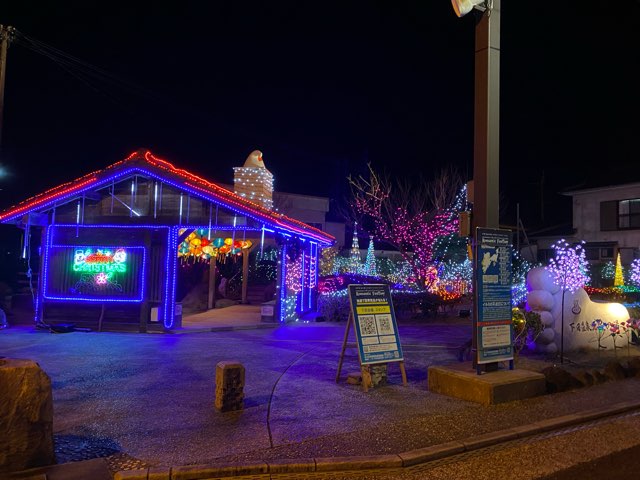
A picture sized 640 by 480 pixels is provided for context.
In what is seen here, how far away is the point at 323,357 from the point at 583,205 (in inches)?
1035

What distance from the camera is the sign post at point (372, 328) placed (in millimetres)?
7703

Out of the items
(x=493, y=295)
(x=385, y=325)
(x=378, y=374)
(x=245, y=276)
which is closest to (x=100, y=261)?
(x=245, y=276)

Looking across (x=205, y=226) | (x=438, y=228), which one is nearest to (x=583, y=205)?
(x=438, y=228)

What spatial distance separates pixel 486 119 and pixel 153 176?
918cm

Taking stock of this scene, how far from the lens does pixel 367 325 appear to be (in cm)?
789

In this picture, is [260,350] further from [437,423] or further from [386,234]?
[386,234]

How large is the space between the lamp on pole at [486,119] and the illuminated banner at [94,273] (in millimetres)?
9385

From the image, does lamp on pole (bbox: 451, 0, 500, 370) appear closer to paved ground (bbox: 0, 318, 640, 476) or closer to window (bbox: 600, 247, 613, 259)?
paved ground (bbox: 0, 318, 640, 476)

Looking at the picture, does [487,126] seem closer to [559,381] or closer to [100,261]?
[559,381]

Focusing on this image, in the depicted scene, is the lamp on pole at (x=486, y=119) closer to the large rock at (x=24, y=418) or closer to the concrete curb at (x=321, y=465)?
the concrete curb at (x=321, y=465)

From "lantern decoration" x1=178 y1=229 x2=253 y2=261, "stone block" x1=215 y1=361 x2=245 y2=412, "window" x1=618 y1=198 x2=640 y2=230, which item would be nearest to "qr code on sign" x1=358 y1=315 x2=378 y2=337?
"stone block" x1=215 y1=361 x2=245 y2=412

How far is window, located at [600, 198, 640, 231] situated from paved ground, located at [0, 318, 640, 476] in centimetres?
2095

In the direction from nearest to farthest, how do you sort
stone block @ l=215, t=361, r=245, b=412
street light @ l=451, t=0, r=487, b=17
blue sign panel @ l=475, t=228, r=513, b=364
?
stone block @ l=215, t=361, r=245, b=412, street light @ l=451, t=0, r=487, b=17, blue sign panel @ l=475, t=228, r=513, b=364

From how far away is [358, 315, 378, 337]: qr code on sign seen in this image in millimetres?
7778
